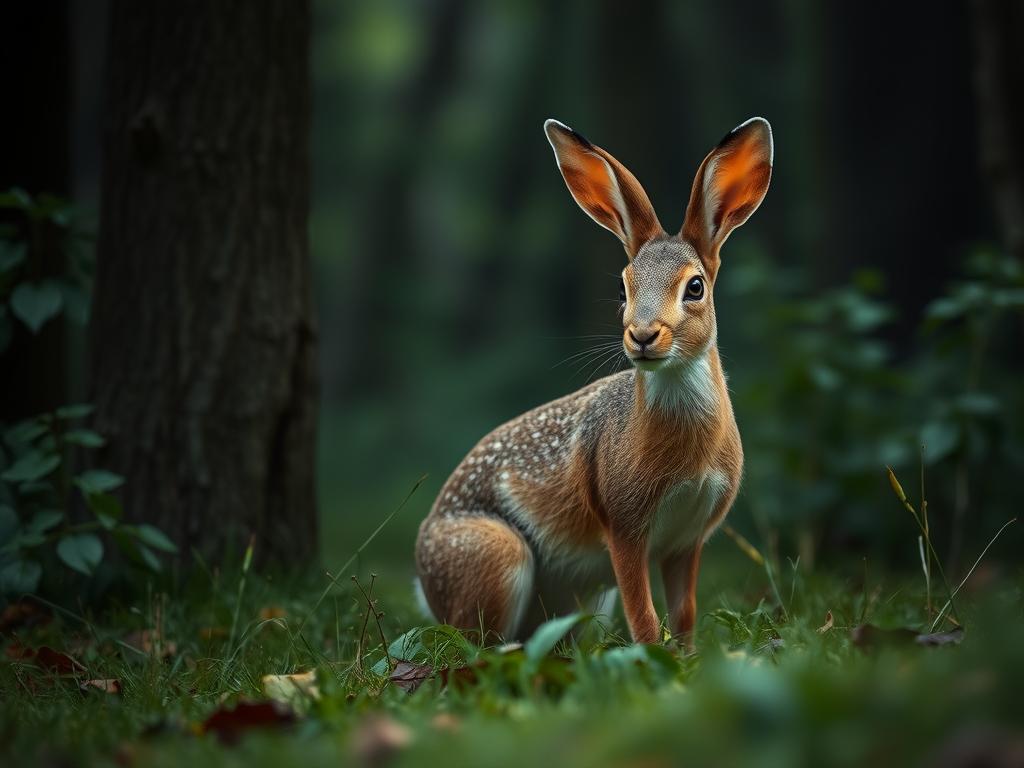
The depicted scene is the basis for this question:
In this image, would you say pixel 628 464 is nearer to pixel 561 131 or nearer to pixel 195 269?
pixel 561 131

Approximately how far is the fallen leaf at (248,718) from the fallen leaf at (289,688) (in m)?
0.23

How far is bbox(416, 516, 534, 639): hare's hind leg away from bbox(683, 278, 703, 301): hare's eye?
1.10 metres

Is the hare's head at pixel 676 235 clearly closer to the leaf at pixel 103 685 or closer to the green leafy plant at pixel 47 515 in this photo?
the leaf at pixel 103 685

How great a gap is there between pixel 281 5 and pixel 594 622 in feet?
10.3

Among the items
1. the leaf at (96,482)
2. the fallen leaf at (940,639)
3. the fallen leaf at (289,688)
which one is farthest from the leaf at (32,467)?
the fallen leaf at (940,639)

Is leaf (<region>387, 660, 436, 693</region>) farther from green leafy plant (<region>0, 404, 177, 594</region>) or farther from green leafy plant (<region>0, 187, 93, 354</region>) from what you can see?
green leafy plant (<region>0, 187, 93, 354</region>)

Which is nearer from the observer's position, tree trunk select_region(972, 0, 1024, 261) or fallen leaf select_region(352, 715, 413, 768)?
fallen leaf select_region(352, 715, 413, 768)

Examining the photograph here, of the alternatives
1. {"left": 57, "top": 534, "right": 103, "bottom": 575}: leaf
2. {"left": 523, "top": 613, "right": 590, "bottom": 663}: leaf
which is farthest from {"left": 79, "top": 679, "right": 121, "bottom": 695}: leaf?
{"left": 523, "top": 613, "right": 590, "bottom": 663}: leaf

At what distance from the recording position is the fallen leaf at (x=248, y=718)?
8.14 feet

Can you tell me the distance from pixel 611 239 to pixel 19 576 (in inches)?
219

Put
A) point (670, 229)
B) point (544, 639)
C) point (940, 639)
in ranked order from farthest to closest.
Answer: point (670, 229) → point (940, 639) → point (544, 639)

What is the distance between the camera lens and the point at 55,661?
12.0ft

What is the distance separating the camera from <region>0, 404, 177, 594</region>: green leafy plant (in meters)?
4.07

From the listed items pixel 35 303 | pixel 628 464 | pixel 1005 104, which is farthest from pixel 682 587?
pixel 1005 104
